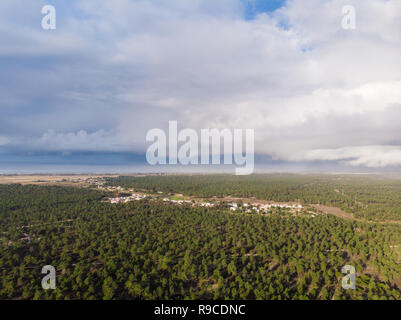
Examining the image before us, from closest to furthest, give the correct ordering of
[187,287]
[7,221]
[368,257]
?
[187,287], [368,257], [7,221]

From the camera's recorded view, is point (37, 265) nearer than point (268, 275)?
No

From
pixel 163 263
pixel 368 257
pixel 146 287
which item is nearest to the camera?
pixel 146 287

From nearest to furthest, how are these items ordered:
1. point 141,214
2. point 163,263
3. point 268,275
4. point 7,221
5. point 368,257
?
A: point 268,275 < point 163,263 < point 368,257 < point 7,221 < point 141,214

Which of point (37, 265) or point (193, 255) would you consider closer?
point (37, 265)

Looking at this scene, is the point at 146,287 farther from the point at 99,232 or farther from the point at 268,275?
the point at 99,232

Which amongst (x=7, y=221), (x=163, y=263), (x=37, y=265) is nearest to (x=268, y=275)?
(x=163, y=263)

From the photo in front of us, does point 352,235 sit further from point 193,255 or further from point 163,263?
point 163,263
